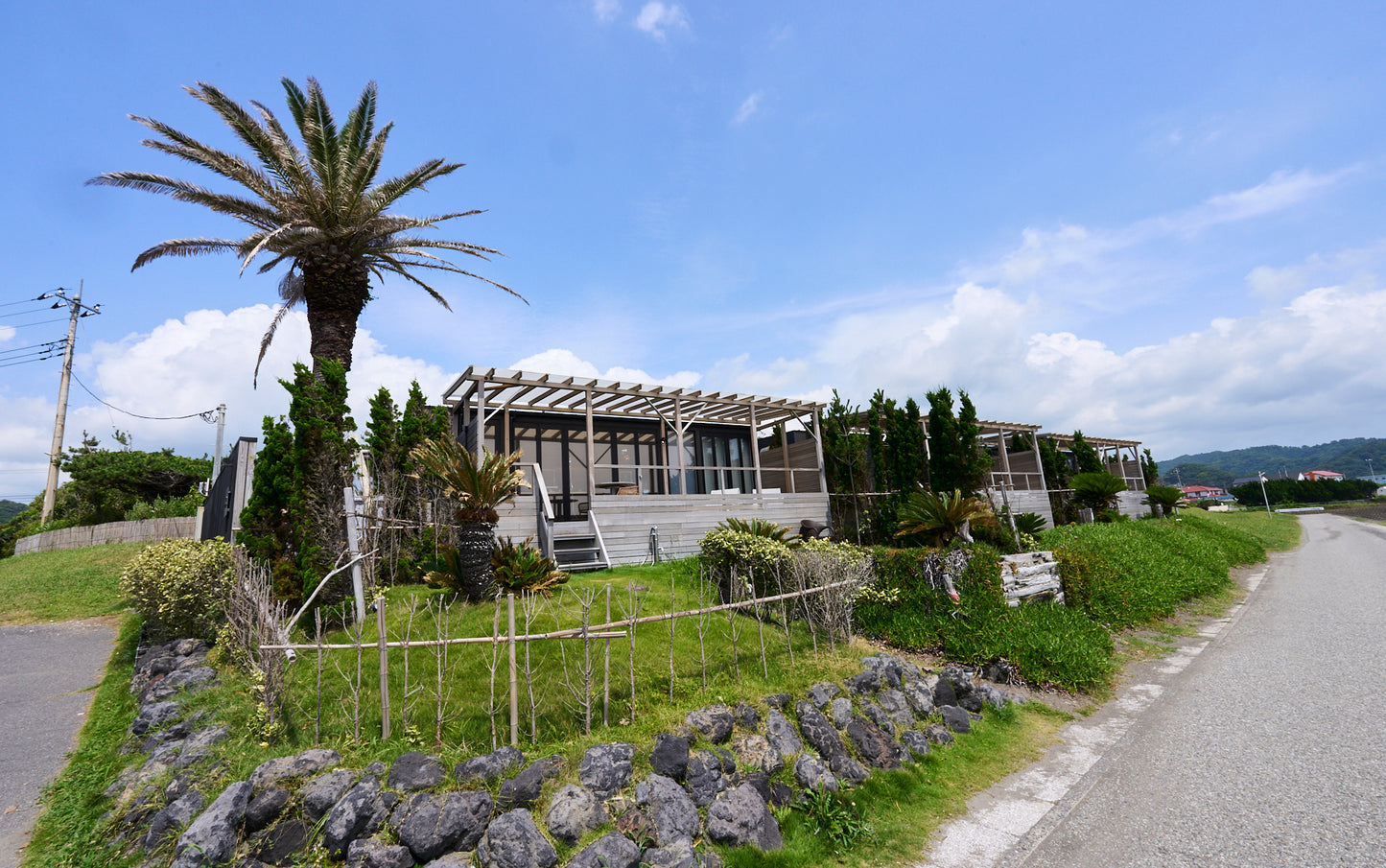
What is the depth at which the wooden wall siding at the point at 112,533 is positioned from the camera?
19.4 metres

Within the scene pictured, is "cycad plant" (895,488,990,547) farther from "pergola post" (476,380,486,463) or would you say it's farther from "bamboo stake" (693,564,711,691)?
"pergola post" (476,380,486,463)

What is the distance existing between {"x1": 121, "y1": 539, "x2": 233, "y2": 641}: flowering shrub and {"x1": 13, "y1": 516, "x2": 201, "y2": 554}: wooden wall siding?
1252 centimetres

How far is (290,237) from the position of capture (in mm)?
11414

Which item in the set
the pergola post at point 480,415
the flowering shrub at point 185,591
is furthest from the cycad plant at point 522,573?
the flowering shrub at point 185,591

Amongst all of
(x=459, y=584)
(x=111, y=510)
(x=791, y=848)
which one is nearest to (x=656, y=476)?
(x=459, y=584)

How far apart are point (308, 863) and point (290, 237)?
11.5 m

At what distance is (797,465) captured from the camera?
1825 centimetres

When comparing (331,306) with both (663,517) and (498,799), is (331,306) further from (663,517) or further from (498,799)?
(498,799)

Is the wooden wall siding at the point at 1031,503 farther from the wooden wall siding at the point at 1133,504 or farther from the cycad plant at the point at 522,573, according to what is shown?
the cycad plant at the point at 522,573

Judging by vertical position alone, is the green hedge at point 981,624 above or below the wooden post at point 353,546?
below

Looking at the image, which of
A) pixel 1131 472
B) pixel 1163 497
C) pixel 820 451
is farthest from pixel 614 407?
pixel 1131 472

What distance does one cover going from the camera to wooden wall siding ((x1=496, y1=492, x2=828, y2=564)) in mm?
11828

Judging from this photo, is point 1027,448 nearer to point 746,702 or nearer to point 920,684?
point 920,684

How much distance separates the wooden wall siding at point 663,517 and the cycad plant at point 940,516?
4.15 meters
